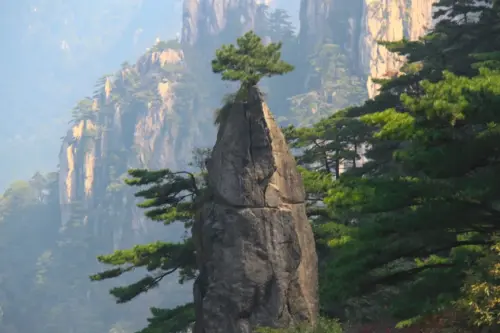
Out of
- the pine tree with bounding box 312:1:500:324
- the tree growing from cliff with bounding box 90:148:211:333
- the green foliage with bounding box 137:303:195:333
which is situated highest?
the pine tree with bounding box 312:1:500:324

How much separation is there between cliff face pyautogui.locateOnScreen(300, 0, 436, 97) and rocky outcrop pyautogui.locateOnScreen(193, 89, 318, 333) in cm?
5289

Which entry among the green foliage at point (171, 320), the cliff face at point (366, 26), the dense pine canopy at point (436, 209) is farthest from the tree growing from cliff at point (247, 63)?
the cliff face at point (366, 26)

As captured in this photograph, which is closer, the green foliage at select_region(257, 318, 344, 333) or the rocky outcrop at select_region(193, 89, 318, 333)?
the green foliage at select_region(257, 318, 344, 333)

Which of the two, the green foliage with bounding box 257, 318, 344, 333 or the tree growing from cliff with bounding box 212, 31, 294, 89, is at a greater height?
the tree growing from cliff with bounding box 212, 31, 294, 89

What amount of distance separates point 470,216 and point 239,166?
811 centimetres

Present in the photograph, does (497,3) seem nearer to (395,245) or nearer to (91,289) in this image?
(395,245)

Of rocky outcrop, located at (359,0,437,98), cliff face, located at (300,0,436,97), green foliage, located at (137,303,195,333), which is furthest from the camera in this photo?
cliff face, located at (300,0,436,97)

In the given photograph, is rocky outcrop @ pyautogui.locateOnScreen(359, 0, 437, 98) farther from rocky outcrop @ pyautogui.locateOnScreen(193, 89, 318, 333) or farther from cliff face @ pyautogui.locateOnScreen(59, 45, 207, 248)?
rocky outcrop @ pyautogui.locateOnScreen(193, 89, 318, 333)

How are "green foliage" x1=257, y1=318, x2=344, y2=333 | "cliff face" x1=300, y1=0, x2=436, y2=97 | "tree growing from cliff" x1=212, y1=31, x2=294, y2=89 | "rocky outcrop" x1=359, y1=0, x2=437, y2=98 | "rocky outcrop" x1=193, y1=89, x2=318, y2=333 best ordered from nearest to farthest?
"green foliage" x1=257, y1=318, x2=344, y2=333, "rocky outcrop" x1=193, y1=89, x2=318, y2=333, "tree growing from cliff" x1=212, y1=31, x2=294, y2=89, "rocky outcrop" x1=359, y1=0, x2=437, y2=98, "cliff face" x1=300, y1=0, x2=436, y2=97

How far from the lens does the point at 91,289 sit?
276 feet

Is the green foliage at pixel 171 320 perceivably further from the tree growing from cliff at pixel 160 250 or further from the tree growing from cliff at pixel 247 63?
the tree growing from cliff at pixel 247 63

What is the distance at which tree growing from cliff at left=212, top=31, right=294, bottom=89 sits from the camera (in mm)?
14320

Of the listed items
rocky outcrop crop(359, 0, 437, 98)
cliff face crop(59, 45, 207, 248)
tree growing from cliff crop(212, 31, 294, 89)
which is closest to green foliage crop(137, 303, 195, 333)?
tree growing from cliff crop(212, 31, 294, 89)

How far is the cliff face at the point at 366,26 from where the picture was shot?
73562 millimetres
